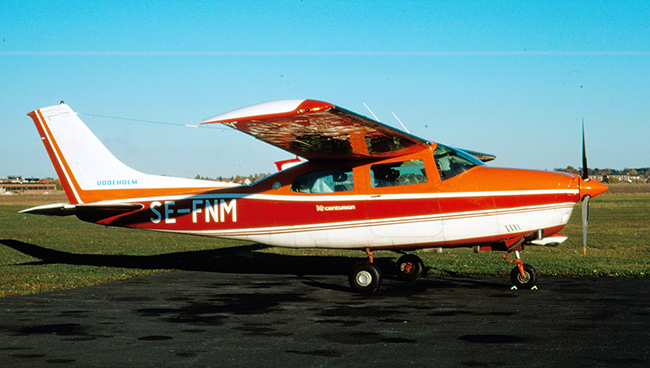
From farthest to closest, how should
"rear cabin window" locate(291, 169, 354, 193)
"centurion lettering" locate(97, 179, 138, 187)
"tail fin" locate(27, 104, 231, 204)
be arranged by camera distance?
"tail fin" locate(27, 104, 231, 204), "centurion lettering" locate(97, 179, 138, 187), "rear cabin window" locate(291, 169, 354, 193)

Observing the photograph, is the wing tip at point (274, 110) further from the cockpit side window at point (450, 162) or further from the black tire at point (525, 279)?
the black tire at point (525, 279)

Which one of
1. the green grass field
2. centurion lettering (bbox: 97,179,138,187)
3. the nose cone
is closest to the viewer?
the nose cone

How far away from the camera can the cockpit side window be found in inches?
408

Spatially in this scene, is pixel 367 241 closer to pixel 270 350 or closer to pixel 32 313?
A: pixel 270 350

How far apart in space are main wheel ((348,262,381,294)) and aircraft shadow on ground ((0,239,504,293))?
2.06ft

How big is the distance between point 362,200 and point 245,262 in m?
5.34

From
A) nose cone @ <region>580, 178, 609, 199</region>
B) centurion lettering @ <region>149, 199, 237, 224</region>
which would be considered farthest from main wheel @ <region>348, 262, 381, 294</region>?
nose cone @ <region>580, 178, 609, 199</region>

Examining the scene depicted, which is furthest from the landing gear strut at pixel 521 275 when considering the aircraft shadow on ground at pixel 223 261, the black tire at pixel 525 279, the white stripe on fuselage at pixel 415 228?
the aircraft shadow on ground at pixel 223 261

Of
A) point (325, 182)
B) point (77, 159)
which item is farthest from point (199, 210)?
point (77, 159)

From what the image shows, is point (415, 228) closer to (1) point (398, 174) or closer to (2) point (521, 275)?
(1) point (398, 174)

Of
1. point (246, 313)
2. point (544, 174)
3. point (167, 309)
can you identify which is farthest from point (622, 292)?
point (167, 309)

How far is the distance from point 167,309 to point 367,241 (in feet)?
12.5

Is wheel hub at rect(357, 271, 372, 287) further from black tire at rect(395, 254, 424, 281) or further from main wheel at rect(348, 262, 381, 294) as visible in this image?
black tire at rect(395, 254, 424, 281)

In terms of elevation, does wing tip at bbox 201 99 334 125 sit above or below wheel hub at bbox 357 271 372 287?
above
